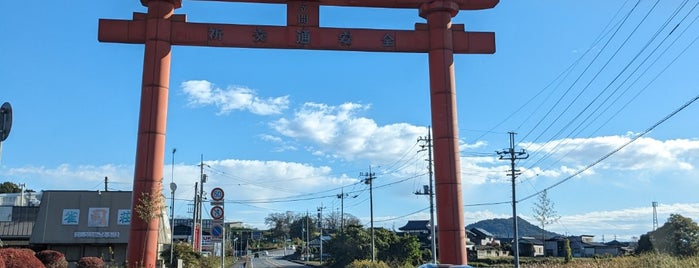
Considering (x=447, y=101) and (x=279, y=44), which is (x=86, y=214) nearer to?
(x=279, y=44)

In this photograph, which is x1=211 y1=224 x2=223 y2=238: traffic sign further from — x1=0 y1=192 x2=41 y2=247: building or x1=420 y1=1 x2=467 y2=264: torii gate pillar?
x1=0 y1=192 x2=41 y2=247: building

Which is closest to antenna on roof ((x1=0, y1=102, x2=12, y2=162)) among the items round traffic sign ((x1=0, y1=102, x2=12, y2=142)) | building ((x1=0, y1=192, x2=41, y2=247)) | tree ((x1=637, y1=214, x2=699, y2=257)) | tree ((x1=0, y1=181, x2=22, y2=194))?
round traffic sign ((x1=0, y1=102, x2=12, y2=142))

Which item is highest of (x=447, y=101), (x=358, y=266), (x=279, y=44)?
(x=279, y=44)

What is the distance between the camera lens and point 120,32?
52.4 ft

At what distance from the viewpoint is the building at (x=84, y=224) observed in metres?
35.5

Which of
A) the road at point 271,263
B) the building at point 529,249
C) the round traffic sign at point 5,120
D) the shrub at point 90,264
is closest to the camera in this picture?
the round traffic sign at point 5,120

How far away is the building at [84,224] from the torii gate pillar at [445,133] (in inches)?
938

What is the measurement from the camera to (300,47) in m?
16.2

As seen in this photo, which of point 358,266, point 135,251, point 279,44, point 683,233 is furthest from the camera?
point 358,266

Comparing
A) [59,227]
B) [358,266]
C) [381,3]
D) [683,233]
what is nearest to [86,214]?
[59,227]

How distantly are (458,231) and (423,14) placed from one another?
20.6 ft

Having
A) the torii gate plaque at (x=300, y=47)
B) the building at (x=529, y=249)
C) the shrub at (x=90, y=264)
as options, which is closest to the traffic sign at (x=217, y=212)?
the torii gate plaque at (x=300, y=47)

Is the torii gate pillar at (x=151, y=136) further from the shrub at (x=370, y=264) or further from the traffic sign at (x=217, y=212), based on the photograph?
the shrub at (x=370, y=264)

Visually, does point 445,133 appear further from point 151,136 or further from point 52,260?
point 52,260
